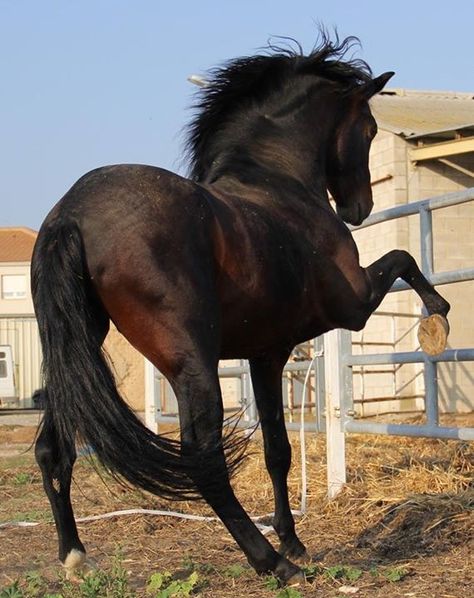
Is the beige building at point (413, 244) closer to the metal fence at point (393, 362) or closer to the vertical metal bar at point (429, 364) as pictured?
the metal fence at point (393, 362)

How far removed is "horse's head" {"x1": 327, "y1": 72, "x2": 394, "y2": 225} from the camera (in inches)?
209

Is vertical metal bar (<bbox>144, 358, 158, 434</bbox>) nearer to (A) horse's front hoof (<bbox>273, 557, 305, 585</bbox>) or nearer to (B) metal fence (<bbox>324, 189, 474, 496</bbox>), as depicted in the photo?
(B) metal fence (<bbox>324, 189, 474, 496</bbox>)

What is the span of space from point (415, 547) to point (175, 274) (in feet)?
6.12

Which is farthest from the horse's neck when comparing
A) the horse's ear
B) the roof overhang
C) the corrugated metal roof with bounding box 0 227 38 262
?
the corrugated metal roof with bounding box 0 227 38 262

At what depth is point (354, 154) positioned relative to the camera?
533 centimetres

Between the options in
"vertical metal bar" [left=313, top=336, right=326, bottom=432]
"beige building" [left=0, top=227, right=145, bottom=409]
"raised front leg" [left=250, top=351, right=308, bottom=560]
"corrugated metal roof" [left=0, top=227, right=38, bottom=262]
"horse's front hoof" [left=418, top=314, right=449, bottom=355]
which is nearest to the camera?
"raised front leg" [left=250, top=351, right=308, bottom=560]

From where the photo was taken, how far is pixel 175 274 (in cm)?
379

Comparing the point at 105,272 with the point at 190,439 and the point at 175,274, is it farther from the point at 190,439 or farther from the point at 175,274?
the point at 190,439

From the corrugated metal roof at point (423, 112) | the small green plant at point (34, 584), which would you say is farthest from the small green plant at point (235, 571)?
the corrugated metal roof at point (423, 112)

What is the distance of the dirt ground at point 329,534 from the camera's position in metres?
4.03

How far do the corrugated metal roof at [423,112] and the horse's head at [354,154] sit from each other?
10.5 metres

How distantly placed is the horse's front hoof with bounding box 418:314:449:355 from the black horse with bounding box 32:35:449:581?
2cm

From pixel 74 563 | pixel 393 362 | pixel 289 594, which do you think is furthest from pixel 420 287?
pixel 74 563

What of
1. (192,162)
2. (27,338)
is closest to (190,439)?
(192,162)
